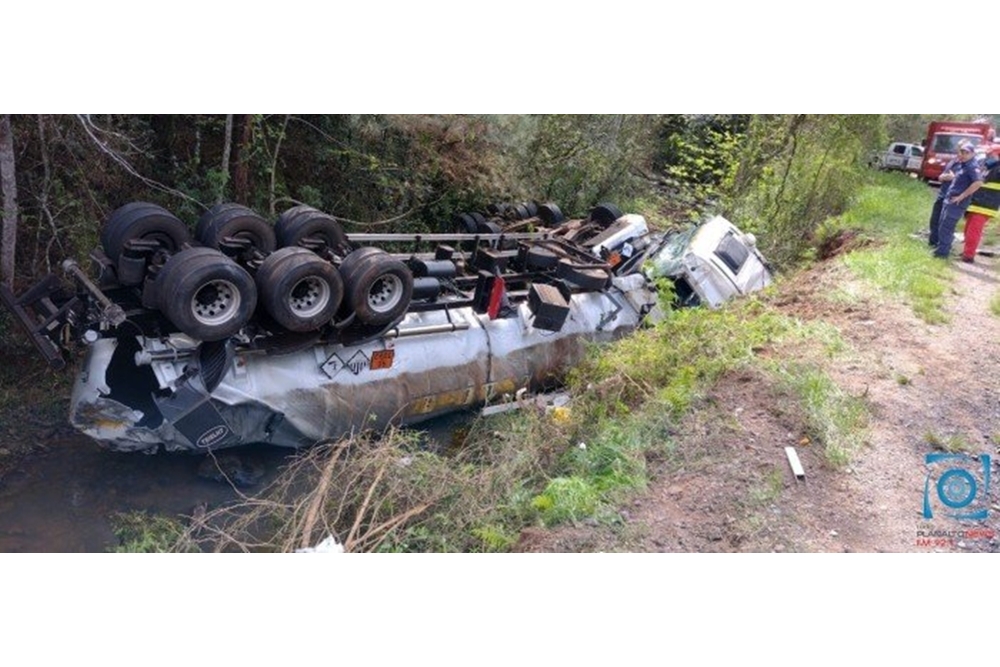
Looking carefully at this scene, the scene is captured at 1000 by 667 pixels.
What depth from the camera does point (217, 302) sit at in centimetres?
518

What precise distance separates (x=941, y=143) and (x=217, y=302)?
1885 centimetres

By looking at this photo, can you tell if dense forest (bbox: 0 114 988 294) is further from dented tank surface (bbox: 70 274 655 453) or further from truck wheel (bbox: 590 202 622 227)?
dented tank surface (bbox: 70 274 655 453)

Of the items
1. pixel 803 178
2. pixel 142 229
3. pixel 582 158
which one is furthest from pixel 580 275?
pixel 803 178

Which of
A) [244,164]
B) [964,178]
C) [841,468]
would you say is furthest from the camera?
[964,178]

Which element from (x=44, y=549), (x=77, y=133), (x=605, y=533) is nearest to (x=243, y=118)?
(x=77, y=133)

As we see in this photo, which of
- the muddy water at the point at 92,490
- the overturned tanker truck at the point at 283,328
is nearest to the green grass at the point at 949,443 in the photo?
the overturned tanker truck at the point at 283,328

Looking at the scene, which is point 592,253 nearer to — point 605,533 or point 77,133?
point 605,533

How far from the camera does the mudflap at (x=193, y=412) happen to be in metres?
5.25

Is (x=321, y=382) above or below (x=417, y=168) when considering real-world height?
below

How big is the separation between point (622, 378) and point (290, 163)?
524cm

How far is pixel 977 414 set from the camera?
5602 millimetres

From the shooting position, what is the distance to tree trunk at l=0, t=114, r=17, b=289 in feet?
20.1

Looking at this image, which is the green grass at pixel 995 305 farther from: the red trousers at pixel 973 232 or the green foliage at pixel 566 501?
the green foliage at pixel 566 501

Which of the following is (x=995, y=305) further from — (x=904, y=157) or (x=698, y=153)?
(x=904, y=157)
